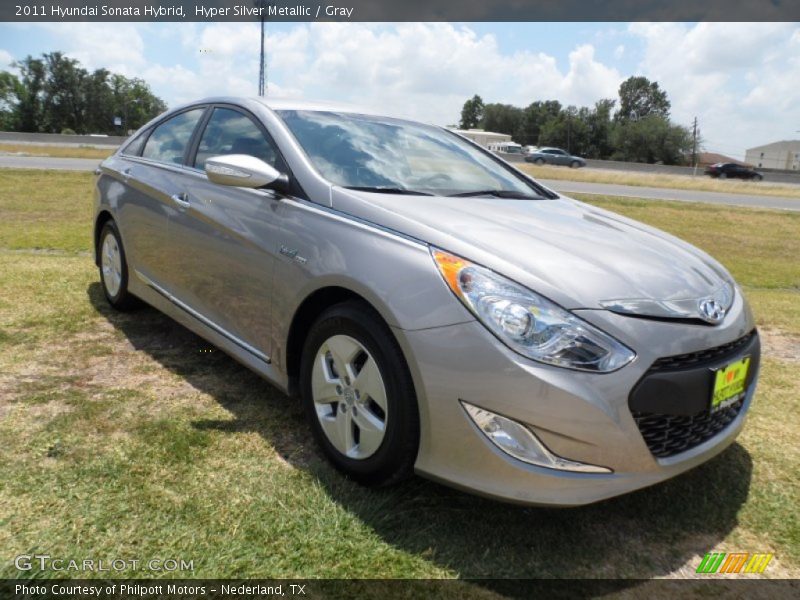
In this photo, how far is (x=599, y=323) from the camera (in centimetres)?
198

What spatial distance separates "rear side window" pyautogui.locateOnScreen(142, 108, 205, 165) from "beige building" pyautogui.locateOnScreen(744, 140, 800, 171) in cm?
10266

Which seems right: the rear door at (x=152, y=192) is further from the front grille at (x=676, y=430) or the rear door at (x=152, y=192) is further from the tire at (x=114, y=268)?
the front grille at (x=676, y=430)

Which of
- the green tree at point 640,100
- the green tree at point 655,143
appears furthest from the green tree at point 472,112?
the green tree at point 655,143

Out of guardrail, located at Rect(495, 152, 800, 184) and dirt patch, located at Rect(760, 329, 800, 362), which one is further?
guardrail, located at Rect(495, 152, 800, 184)

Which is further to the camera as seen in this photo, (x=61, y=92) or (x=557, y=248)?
(x=61, y=92)

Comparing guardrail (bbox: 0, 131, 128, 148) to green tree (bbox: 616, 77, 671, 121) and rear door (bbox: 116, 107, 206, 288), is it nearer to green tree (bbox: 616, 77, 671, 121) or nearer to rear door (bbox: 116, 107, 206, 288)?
rear door (bbox: 116, 107, 206, 288)

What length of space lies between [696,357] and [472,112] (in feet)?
399

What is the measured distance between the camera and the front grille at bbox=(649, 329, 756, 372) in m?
2.02

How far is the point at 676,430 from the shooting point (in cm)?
212

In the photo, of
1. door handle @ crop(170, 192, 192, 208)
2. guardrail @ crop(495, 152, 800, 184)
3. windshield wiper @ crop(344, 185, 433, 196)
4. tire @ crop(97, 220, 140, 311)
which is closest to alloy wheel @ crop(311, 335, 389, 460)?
windshield wiper @ crop(344, 185, 433, 196)

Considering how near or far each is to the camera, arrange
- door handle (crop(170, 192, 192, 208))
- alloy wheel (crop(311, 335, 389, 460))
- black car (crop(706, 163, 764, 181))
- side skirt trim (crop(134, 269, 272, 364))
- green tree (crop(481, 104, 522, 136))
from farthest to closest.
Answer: green tree (crop(481, 104, 522, 136))
black car (crop(706, 163, 764, 181))
door handle (crop(170, 192, 192, 208))
side skirt trim (crop(134, 269, 272, 364))
alloy wheel (crop(311, 335, 389, 460))

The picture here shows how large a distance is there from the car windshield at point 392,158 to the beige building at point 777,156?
102 m

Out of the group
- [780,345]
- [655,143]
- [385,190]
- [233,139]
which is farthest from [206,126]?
[655,143]

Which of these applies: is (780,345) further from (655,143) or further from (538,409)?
(655,143)
